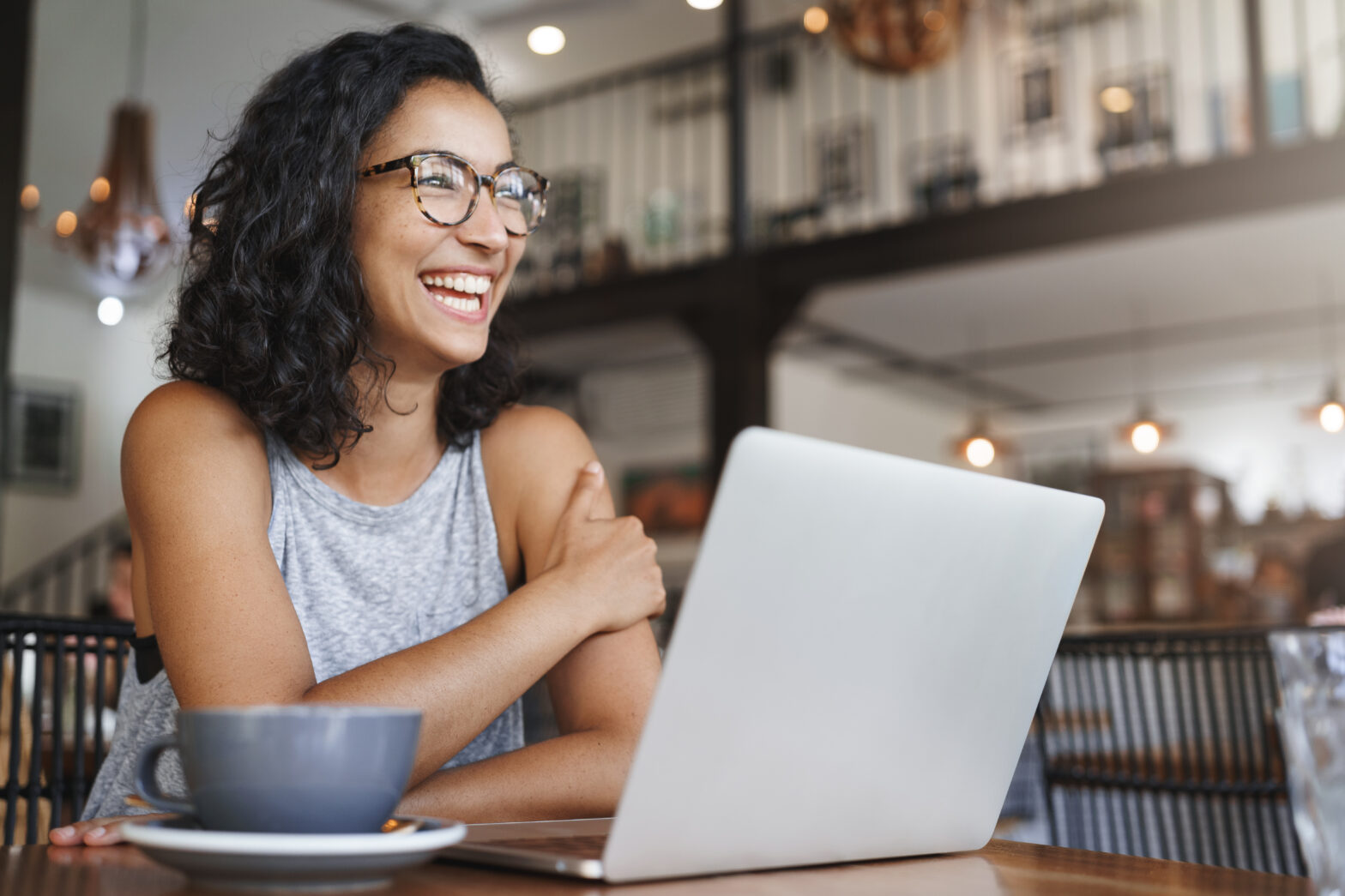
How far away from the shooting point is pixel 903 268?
6141 millimetres

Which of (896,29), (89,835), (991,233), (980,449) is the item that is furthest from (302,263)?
(980,449)

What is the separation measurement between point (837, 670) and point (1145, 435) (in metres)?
6.88

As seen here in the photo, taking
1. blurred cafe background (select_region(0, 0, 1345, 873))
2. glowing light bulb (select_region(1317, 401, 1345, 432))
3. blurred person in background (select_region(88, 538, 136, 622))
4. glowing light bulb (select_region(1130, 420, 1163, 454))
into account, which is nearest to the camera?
blurred cafe background (select_region(0, 0, 1345, 873))

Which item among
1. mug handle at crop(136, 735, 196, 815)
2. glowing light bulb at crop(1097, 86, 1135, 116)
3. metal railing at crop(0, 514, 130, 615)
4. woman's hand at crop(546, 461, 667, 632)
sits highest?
glowing light bulb at crop(1097, 86, 1135, 116)

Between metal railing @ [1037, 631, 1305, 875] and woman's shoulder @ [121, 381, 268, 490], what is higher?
woman's shoulder @ [121, 381, 268, 490]

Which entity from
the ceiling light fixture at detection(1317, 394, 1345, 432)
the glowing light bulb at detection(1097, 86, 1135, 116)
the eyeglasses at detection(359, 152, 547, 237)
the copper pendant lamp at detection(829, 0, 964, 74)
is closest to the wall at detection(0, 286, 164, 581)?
the eyeglasses at detection(359, 152, 547, 237)

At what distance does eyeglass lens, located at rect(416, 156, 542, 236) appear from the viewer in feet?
3.67

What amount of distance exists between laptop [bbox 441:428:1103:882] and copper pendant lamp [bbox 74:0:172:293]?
3075 mm

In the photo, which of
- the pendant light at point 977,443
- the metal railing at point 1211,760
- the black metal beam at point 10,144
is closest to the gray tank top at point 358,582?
the metal railing at point 1211,760

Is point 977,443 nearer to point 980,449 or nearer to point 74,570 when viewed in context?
point 980,449

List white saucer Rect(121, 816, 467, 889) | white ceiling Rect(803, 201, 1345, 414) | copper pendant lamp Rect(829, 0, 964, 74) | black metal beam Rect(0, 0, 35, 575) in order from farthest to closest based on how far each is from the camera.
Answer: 1. white ceiling Rect(803, 201, 1345, 414)
2. copper pendant lamp Rect(829, 0, 964, 74)
3. black metal beam Rect(0, 0, 35, 575)
4. white saucer Rect(121, 816, 467, 889)

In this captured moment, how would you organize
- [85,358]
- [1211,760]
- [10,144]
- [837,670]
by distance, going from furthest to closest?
[85,358], [10,144], [1211,760], [837,670]

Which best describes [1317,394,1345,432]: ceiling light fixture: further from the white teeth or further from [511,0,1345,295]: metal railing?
the white teeth

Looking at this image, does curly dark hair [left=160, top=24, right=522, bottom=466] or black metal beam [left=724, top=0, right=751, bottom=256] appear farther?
black metal beam [left=724, top=0, right=751, bottom=256]
